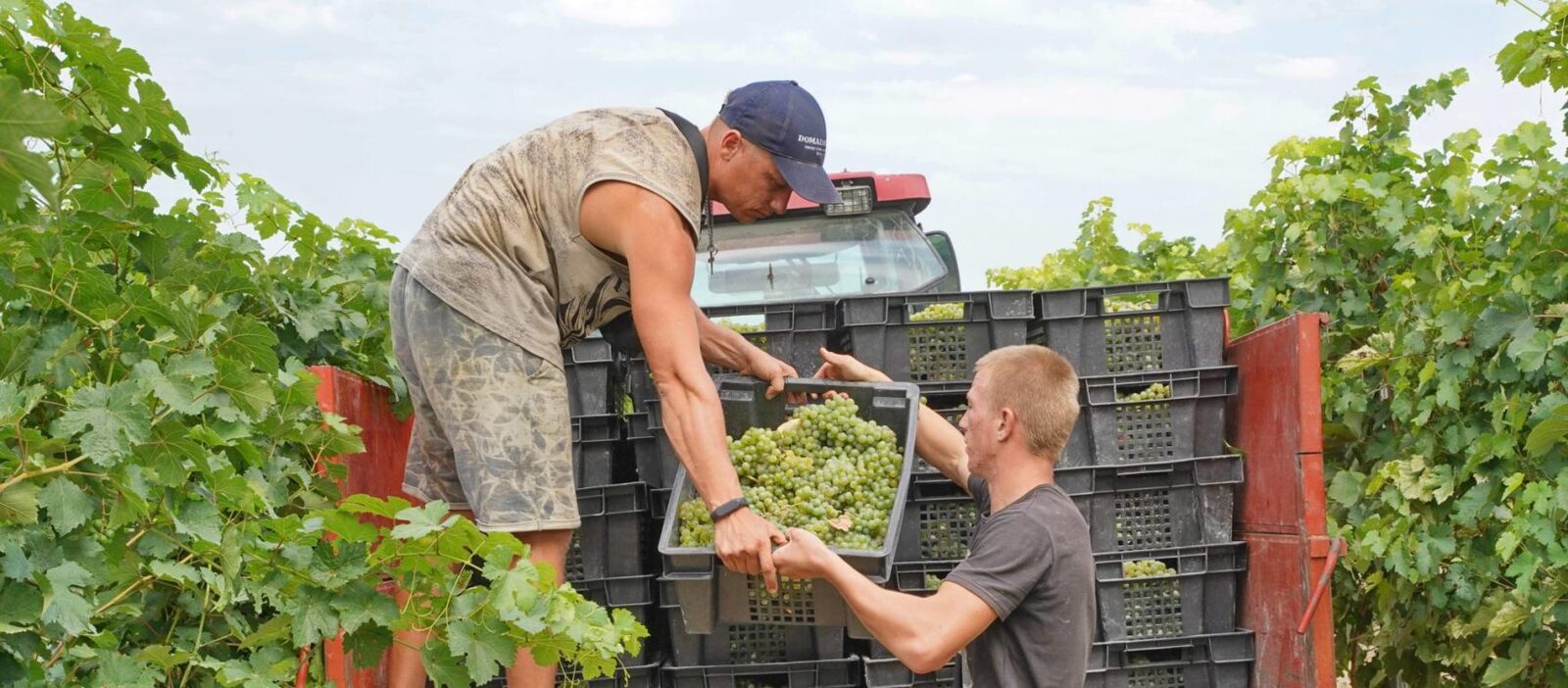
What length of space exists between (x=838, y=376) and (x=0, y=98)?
289 cm

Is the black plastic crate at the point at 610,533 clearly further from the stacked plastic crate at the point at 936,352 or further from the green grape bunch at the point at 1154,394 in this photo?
the green grape bunch at the point at 1154,394

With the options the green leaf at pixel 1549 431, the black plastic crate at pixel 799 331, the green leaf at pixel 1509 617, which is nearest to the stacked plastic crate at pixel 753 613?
the black plastic crate at pixel 799 331

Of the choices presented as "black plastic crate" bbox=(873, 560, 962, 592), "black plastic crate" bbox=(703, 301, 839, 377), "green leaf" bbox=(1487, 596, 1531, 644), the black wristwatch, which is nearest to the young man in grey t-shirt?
the black wristwatch

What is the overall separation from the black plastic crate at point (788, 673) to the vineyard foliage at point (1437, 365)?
6.76 feet

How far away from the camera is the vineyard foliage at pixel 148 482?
2.23 metres

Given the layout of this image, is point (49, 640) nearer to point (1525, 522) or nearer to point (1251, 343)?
point (1251, 343)

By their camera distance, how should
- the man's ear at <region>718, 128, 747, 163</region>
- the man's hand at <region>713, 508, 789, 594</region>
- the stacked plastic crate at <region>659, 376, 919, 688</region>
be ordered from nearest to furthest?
the man's hand at <region>713, 508, 789, 594</region> → the stacked plastic crate at <region>659, 376, 919, 688</region> → the man's ear at <region>718, 128, 747, 163</region>

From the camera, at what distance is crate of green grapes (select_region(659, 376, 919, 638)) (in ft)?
11.6

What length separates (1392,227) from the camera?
579cm

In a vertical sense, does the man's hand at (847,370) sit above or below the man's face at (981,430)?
above

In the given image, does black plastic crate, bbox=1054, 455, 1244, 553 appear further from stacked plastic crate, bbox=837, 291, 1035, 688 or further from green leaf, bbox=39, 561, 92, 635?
green leaf, bbox=39, 561, 92, 635

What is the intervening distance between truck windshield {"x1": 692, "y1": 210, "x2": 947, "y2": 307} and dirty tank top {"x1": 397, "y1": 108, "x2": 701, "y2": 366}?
3.28 metres

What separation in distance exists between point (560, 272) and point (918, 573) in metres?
1.24

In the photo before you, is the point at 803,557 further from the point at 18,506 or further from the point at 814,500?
the point at 18,506
